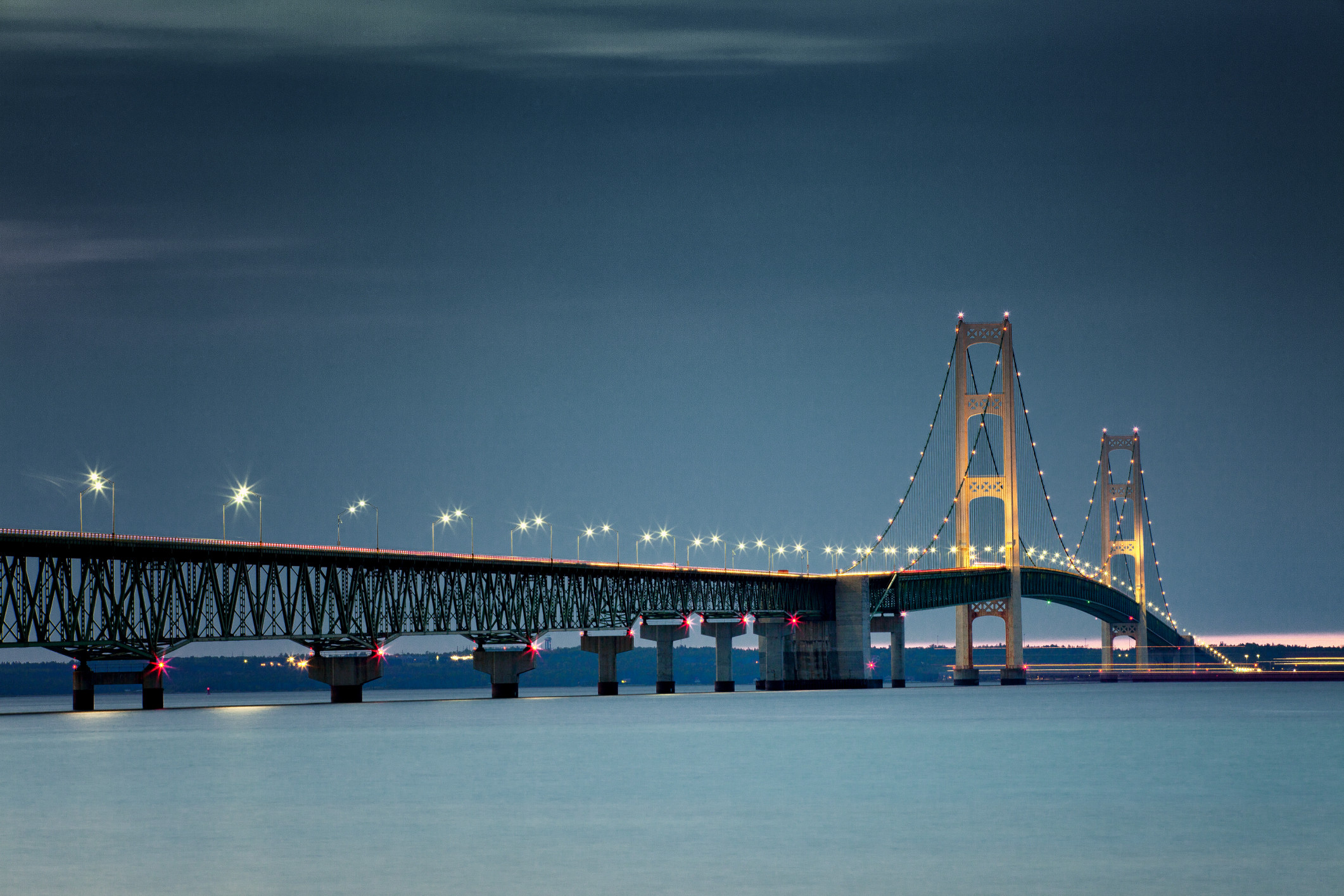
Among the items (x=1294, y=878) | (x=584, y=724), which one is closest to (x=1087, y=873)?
→ (x=1294, y=878)

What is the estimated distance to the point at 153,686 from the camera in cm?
9431

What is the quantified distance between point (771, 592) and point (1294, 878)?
118143 mm

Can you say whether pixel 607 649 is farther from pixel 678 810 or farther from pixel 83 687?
pixel 678 810

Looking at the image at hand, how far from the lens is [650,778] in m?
43.8

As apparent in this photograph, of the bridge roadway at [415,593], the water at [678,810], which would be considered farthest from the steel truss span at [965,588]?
the water at [678,810]

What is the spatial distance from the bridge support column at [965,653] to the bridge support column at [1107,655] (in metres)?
23.6

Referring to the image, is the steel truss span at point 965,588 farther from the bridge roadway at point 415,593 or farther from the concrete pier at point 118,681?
the concrete pier at point 118,681

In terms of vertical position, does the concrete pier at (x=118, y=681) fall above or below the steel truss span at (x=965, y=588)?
below

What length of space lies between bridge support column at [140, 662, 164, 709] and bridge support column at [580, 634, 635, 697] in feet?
126

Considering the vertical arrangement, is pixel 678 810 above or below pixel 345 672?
below

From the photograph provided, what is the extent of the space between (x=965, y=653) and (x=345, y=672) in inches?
2462

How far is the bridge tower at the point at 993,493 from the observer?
140750 millimetres

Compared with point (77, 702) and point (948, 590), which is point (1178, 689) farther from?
point (77, 702)

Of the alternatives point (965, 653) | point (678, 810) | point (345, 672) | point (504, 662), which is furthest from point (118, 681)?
point (965, 653)
